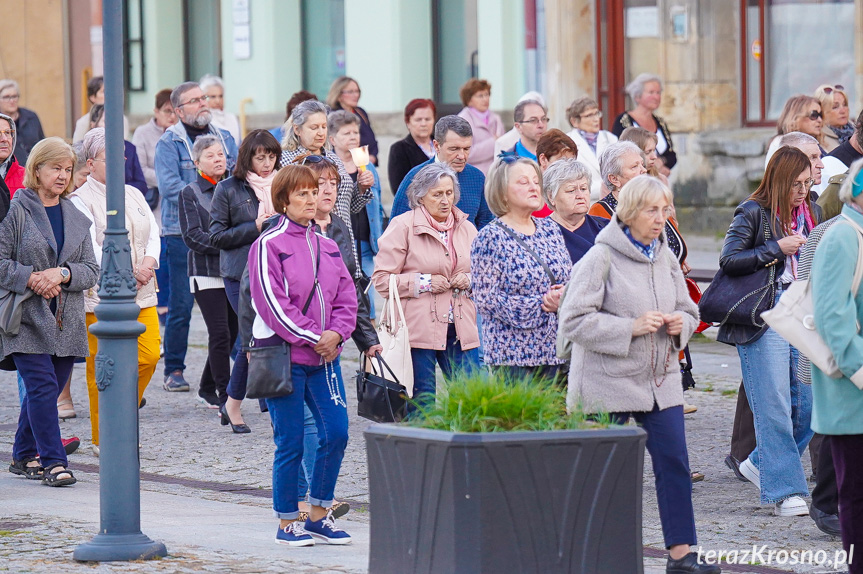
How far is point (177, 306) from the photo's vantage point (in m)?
11.4

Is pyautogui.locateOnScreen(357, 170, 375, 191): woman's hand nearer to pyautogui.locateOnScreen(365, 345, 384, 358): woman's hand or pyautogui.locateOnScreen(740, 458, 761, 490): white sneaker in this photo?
pyautogui.locateOnScreen(365, 345, 384, 358): woman's hand

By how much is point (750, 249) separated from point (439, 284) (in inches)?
60.5

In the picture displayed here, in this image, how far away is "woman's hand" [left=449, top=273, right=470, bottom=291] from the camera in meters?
7.84

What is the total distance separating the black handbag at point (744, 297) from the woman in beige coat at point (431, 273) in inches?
49.0

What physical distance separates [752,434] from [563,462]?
3217 millimetres

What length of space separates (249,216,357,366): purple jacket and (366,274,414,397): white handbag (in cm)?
88

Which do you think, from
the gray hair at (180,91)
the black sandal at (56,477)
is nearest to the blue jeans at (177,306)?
the gray hair at (180,91)

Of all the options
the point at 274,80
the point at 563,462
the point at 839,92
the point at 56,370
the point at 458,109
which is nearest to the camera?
the point at 563,462

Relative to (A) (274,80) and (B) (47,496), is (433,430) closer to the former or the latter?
(B) (47,496)

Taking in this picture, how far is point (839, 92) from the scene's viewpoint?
10.2 m

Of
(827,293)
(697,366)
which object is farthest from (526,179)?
(697,366)

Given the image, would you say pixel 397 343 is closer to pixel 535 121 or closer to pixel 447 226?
pixel 447 226

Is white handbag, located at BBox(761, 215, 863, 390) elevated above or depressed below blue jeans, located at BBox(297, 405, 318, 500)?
above

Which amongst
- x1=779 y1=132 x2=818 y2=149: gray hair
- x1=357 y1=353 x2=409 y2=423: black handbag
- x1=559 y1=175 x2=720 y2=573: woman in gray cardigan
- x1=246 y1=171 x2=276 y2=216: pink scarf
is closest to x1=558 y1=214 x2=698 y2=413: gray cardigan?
x1=559 y1=175 x2=720 y2=573: woman in gray cardigan
